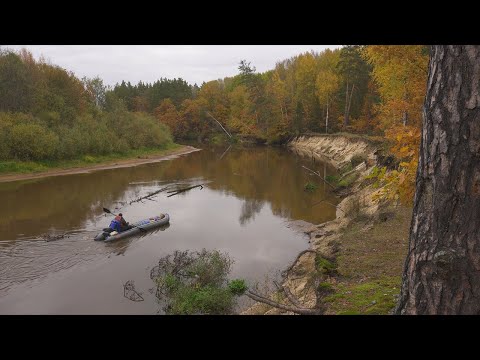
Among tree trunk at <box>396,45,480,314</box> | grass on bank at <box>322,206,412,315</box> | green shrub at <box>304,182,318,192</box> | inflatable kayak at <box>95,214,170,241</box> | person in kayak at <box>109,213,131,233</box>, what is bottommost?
inflatable kayak at <box>95,214,170,241</box>

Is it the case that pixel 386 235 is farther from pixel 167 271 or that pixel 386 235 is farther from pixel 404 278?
pixel 404 278

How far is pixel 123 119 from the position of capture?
184 ft

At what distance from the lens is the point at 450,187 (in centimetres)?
241

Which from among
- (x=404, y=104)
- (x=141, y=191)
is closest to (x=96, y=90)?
(x=141, y=191)

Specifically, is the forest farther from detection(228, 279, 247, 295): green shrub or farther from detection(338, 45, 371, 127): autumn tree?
detection(228, 279, 247, 295): green shrub

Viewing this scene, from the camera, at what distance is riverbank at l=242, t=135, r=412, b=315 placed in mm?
6969

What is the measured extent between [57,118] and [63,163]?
8.19 metres

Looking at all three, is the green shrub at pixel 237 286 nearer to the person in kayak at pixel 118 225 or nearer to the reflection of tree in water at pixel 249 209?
the person in kayak at pixel 118 225

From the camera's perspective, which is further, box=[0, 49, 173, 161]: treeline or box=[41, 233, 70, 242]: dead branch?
box=[0, 49, 173, 161]: treeline

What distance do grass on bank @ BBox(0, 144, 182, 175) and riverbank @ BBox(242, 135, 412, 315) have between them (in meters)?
28.8

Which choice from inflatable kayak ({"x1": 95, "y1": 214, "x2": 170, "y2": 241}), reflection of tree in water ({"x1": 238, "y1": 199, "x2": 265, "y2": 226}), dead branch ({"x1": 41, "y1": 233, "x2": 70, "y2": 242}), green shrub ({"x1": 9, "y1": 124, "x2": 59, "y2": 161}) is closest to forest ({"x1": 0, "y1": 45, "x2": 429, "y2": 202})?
green shrub ({"x1": 9, "y1": 124, "x2": 59, "y2": 161})

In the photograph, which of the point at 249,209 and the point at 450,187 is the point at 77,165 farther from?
the point at 450,187

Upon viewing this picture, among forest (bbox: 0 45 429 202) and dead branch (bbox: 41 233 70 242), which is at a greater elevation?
forest (bbox: 0 45 429 202)
